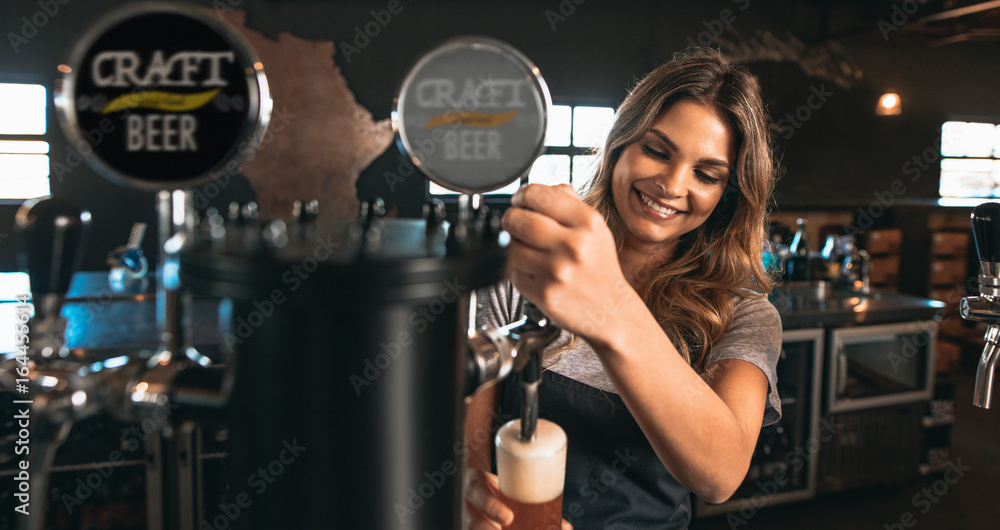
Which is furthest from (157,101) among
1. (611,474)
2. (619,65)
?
(619,65)

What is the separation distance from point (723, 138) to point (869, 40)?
23.1ft

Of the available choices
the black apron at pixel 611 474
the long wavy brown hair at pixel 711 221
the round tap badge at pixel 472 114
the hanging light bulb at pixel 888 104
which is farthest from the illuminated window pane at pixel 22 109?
the hanging light bulb at pixel 888 104

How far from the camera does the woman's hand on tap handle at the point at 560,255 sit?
0.56 meters

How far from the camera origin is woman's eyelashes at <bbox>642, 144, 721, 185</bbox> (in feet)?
4.68

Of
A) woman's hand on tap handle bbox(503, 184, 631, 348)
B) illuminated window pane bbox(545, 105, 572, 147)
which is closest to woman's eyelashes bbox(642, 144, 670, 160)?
woman's hand on tap handle bbox(503, 184, 631, 348)

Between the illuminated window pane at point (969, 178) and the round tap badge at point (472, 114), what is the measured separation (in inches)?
360

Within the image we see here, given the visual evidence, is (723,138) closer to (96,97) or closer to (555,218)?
(555,218)

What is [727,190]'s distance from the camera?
→ 1.59 metres

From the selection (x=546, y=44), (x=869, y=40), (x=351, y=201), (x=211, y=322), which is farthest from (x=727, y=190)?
(x=869, y=40)

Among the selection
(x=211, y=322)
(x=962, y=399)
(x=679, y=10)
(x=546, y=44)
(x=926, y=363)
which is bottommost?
(x=962, y=399)

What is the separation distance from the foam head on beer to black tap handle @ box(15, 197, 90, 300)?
395 mm

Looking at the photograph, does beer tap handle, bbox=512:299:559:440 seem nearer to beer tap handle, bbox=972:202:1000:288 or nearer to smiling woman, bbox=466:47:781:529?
smiling woman, bbox=466:47:781:529

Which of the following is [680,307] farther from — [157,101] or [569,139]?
[569,139]

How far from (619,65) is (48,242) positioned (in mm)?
6207
